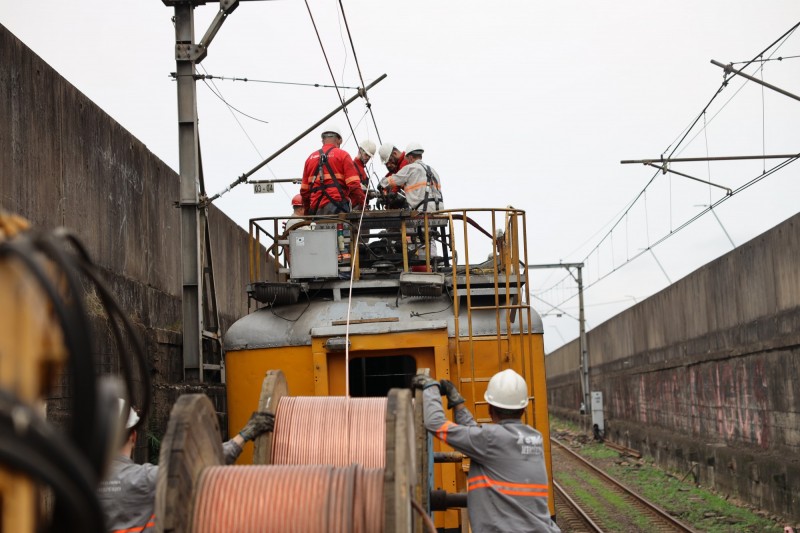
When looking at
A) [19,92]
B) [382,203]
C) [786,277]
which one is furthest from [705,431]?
[19,92]

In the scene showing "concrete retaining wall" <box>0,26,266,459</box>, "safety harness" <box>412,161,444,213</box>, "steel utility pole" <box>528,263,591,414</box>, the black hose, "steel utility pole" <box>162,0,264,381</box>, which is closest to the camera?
the black hose

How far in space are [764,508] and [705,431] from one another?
196 inches

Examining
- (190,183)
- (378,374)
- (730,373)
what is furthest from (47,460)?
(730,373)

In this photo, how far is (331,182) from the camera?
37.3 feet

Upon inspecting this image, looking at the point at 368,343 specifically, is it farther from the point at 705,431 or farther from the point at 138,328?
the point at 705,431

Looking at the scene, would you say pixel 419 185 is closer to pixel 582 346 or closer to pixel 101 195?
pixel 101 195

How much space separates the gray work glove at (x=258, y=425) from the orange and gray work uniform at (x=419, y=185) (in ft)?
18.2

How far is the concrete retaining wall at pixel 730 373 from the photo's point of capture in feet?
47.5

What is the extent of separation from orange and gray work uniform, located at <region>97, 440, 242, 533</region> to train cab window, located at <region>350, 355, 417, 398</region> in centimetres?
521

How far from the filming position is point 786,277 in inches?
574

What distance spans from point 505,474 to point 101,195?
6517 mm

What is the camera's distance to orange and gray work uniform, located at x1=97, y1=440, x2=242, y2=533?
5.12 metres

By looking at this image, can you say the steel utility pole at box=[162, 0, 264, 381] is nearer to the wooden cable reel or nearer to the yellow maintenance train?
the yellow maintenance train

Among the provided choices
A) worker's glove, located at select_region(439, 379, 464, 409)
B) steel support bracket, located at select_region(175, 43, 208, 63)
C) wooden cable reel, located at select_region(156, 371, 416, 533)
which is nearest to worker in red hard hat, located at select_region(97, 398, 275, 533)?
wooden cable reel, located at select_region(156, 371, 416, 533)
